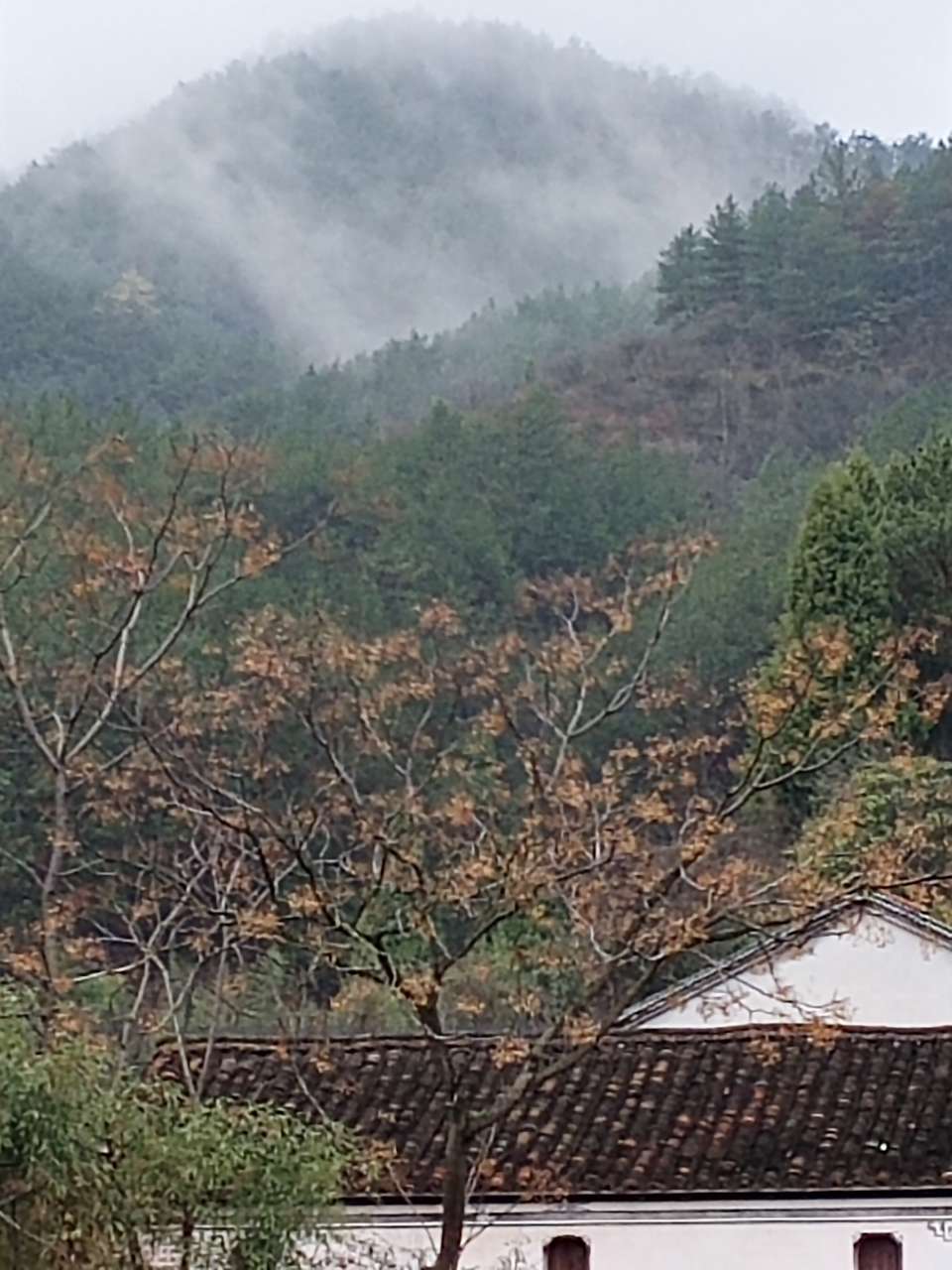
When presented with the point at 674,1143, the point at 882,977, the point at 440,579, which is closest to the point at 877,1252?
the point at 674,1143

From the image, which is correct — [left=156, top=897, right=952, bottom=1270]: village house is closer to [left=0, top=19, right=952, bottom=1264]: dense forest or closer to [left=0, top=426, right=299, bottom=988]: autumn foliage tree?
[left=0, top=19, right=952, bottom=1264]: dense forest

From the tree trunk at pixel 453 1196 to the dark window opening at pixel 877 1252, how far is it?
3736 millimetres

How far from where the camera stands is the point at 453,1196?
Result: 13781 mm

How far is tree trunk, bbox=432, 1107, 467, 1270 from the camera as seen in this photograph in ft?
44.6

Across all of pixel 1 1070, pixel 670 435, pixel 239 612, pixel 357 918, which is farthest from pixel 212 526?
pixel 670 435

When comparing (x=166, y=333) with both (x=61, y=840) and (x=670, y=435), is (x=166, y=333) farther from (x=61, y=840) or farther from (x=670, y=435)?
(x=61, y=840)

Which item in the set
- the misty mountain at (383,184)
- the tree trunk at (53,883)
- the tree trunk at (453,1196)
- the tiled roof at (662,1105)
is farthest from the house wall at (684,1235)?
the misty mountain at (383,184)

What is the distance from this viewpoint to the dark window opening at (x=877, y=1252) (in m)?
16.5

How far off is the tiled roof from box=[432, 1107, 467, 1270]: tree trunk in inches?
84.0

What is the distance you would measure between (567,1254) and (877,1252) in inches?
80.5

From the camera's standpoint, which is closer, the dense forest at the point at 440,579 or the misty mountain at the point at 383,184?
the dense forest at the point at 440,579

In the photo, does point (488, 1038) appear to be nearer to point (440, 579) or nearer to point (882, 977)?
point (882, 977)

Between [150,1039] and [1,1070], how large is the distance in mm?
6487

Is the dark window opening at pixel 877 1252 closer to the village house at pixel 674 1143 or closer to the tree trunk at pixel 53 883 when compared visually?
the village house at pixel 674 1143
